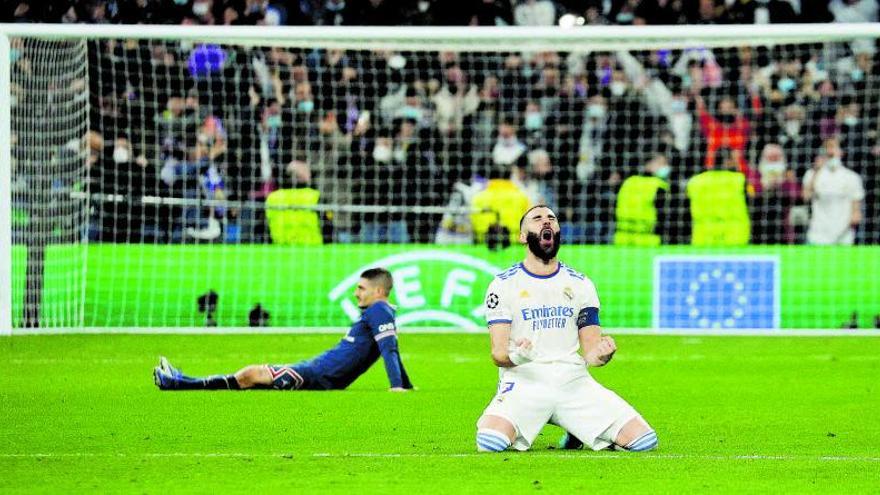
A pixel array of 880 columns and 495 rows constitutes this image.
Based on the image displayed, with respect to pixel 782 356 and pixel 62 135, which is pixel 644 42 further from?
pixel 62 135

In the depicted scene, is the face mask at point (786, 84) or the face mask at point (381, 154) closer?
the face mask at point (381, 154)

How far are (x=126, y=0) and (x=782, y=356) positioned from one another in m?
12.2

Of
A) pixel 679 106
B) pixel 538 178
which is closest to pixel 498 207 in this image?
pixel 538 178

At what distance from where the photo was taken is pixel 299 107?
856 inches

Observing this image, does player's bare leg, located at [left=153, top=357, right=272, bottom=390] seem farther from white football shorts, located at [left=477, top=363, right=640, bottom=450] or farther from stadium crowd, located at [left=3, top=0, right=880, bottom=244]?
stadium crowd, located at [left=3, top=0, right=880, bottom=244]

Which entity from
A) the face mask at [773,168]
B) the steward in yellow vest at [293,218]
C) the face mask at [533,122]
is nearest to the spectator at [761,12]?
the face mask at [773,168]

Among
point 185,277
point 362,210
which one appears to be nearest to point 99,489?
point 185,277

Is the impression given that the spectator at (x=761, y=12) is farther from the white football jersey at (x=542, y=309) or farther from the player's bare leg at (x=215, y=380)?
the white football jersey at (x=542, y=309)

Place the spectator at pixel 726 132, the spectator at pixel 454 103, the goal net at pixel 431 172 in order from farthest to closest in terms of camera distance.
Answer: the spectator at pixel 454 103 → the spectator at pixel 726 132 → the goal net at pixel 431 172

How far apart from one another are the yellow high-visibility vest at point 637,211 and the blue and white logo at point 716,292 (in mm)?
1199

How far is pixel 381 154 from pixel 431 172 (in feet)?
2.33

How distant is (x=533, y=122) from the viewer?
2208 cm

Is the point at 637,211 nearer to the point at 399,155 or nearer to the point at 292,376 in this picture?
the point at 399,155

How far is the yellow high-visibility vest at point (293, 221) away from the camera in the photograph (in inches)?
781
